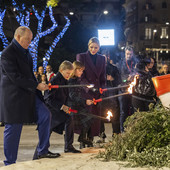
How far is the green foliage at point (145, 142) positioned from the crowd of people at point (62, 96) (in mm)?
368

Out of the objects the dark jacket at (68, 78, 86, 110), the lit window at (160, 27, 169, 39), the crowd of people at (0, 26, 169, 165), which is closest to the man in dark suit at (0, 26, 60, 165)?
the crowd of people at (0, 26, 169, 165)

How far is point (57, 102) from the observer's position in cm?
738

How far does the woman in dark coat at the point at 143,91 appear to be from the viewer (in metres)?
9.20

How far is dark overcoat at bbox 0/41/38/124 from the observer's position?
6.18 meters

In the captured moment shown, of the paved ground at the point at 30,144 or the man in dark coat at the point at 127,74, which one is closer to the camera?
the paved ground at the point at 30,144

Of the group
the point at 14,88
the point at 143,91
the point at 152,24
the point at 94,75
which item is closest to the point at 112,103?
the point at 143,91

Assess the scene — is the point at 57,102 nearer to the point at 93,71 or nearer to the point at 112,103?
the point at 93,71

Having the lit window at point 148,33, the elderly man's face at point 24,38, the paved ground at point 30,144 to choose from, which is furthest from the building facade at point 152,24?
the elderly man's face at point 24,38

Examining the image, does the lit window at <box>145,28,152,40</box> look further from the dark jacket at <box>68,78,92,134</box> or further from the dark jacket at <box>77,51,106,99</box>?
the dark jacket at <box>68,78,92,134</box>

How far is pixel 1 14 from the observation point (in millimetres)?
23672

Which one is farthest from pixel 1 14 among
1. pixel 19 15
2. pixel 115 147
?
pixel 115 147

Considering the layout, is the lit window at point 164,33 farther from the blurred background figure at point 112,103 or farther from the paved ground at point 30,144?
the blurred background figure at point 112,103

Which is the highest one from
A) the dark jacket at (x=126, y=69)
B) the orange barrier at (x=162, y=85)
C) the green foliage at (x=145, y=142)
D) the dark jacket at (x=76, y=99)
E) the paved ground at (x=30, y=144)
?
the dark jacket at (x=126, y=69)

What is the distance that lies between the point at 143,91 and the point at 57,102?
2.49 metres
